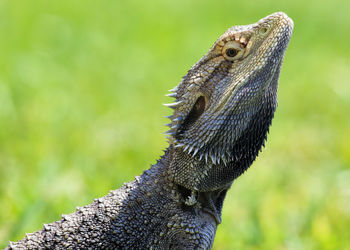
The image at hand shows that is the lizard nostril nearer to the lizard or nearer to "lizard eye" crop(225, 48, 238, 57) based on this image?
the lizard

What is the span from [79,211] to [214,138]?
936 millimetres

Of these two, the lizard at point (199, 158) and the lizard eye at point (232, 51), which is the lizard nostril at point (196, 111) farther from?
the lizard eye at point (232, 51)

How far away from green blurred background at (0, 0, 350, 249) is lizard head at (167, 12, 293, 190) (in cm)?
168

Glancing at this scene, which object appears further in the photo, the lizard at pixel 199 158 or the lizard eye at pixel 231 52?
the lizard eye at pixel 231 52

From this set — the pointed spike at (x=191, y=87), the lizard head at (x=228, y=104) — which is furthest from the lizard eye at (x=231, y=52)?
the pointed spike at (x=191, y=87)

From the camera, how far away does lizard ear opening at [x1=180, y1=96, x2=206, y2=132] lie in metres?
3.49

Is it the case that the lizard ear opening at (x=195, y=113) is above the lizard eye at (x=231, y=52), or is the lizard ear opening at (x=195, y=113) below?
below

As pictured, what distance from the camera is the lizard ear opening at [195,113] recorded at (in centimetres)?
349

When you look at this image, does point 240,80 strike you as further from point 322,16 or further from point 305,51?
point 322,16

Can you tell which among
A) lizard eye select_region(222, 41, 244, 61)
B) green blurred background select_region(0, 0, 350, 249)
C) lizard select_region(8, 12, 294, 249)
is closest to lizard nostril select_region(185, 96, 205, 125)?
→ lizard select_region(8, 12, 294, 249)

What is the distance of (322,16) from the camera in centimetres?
1288

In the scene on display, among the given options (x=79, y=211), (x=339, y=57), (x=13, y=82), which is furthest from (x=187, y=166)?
(x=339, y=57)

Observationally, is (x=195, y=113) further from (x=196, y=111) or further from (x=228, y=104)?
(x=228, y=104)

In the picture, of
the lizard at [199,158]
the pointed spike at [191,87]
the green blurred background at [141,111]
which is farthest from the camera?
the green blurred background at [141,111]
